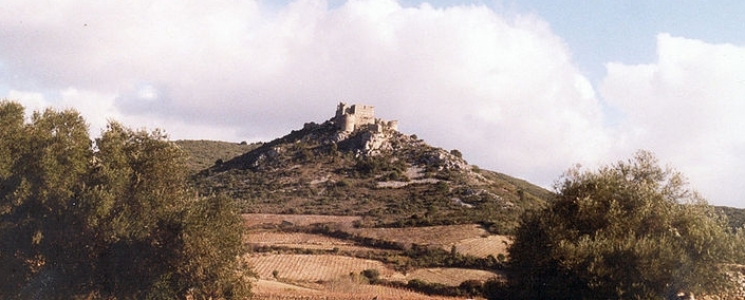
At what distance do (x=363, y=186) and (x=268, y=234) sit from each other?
84.3 feet

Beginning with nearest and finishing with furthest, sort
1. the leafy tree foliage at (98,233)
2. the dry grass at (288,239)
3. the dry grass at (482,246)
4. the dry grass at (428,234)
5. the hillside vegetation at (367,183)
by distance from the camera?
the leafy tree foliage at (98,233), the dry grass at (482,246), the dry grass at (428,234), the dry grass at (288,239), the hillside vegetation at (367,183)

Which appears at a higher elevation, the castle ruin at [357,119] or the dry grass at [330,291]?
the castle ruin at [357,119]

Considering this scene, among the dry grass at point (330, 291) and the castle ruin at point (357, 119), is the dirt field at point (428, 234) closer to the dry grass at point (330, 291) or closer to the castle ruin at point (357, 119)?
the dry grass at point (330, 291)

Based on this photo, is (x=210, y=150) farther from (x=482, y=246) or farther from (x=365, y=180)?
(x=482, y=246)

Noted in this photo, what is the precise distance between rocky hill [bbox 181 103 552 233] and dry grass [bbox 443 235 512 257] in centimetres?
320

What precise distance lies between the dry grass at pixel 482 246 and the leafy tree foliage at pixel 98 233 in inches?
1591

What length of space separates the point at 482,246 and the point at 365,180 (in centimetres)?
3610

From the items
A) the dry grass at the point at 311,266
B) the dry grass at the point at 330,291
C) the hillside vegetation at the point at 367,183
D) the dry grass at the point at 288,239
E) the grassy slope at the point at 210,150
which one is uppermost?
the grassy slope at the point at 210,150

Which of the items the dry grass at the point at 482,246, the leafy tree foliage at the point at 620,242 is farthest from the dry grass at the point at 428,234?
the leafy tree foliage at the point at 620,242

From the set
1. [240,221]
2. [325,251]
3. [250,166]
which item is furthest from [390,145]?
[240,221]

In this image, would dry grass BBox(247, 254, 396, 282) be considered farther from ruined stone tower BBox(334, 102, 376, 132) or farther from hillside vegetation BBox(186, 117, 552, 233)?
ruined stone tower BBox(334, 102, 376, 132)

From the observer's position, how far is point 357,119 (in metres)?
118

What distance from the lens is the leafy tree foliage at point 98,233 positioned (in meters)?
25.5

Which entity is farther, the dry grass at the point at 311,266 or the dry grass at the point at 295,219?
the dry grass at the point at 295,219
